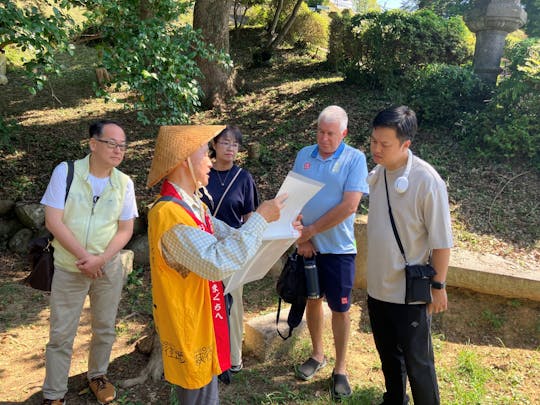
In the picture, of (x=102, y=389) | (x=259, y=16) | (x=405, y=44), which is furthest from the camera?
(x=259, y=16)

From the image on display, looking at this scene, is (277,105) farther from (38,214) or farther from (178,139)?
(178,139)

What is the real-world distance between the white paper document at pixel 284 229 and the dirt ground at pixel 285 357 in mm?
1295

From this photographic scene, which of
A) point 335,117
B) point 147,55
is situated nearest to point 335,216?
point 335,117

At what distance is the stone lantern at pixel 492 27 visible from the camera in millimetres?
6723

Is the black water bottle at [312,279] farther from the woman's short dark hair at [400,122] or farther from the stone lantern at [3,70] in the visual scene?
the stone lantern at [3,70]

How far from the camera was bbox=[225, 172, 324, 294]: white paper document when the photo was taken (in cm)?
220

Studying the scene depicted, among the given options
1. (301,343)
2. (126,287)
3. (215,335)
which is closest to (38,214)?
(126,287)

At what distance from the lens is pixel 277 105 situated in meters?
8.76

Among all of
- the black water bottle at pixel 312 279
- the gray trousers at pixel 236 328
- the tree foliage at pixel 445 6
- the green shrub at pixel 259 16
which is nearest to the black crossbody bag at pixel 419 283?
the black water bottle at pixel 312 279

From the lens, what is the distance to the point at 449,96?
6.77 meters

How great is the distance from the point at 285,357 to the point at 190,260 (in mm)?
2146

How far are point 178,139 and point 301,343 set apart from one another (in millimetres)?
2445

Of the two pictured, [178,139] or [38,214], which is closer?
[178,139]

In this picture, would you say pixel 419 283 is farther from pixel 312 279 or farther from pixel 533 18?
pixel 533 18
